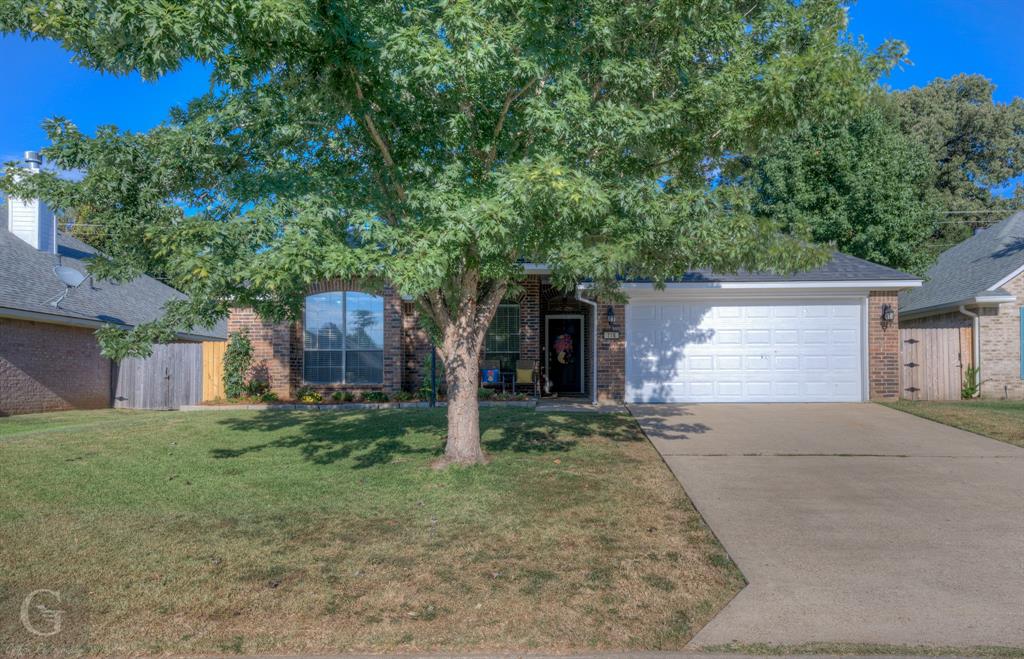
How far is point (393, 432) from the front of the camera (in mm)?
10242

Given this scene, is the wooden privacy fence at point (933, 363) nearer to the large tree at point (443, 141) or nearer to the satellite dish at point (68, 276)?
the large tree at point (443, 141)

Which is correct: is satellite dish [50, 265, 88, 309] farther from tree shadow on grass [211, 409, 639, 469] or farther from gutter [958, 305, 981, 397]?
gutter [958, 305, 981, 397]

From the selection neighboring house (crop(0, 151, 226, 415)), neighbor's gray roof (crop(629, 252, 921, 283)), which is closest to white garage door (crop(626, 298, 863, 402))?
neighbor's gray roof (crop(629, 252, 921, 283))

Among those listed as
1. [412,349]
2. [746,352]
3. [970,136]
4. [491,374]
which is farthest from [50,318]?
[970,136]

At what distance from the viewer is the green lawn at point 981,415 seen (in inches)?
385

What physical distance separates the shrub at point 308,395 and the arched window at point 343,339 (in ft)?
1.08

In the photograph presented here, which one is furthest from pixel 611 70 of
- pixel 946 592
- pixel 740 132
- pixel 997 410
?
pixel 997 410

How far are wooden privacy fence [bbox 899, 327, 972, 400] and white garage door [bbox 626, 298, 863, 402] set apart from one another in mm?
1854

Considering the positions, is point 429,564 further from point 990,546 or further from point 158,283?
point 158,283

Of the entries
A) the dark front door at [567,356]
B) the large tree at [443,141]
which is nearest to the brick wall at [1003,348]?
the dark front door at [567,356]

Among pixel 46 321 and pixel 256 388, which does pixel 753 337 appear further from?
pixel 46 321

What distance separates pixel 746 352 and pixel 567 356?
4.57 m

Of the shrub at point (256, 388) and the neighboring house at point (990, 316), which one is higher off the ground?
the neighboring house at point (990, 316)

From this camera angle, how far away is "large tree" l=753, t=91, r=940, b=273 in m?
19.8
